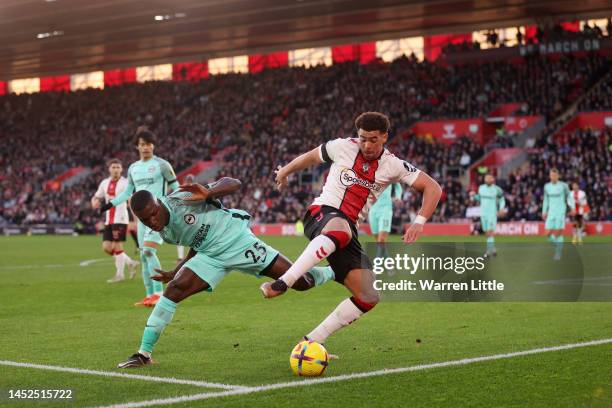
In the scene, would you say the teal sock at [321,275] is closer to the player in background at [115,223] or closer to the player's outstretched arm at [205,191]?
the player's outstretched arm at [205,191]

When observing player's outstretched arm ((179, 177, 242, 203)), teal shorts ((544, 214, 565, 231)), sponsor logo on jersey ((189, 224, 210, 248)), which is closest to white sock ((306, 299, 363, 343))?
sponsor logo on jersey ((189, 224, 210, 248))

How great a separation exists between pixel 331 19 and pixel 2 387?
139 ft

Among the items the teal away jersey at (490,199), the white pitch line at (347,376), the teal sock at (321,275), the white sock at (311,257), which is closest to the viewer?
the white pitch line at (347,376)

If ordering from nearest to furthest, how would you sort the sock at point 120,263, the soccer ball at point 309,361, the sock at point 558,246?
the soccer ball at point 309,361 → the sock at point 120,263 → the sock at point 558,246

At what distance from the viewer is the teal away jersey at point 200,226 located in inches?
295

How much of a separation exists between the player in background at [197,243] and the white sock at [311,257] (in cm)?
86

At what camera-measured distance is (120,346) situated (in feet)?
28.7

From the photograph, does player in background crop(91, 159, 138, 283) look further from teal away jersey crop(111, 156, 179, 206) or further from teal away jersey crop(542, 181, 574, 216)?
teal away jersey crop(542, 181, 574, 216)

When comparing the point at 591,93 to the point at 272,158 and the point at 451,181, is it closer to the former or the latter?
the point at 451,181

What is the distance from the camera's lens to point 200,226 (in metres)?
7.57

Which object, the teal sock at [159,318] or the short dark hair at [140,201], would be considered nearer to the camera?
the short dark hair at [140,201]

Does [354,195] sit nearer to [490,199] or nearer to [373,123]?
[373,123]

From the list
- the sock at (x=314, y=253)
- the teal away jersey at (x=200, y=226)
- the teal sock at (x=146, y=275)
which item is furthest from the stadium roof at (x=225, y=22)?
the sock at (x=314, y=253)

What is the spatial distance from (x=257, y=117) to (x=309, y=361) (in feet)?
153
